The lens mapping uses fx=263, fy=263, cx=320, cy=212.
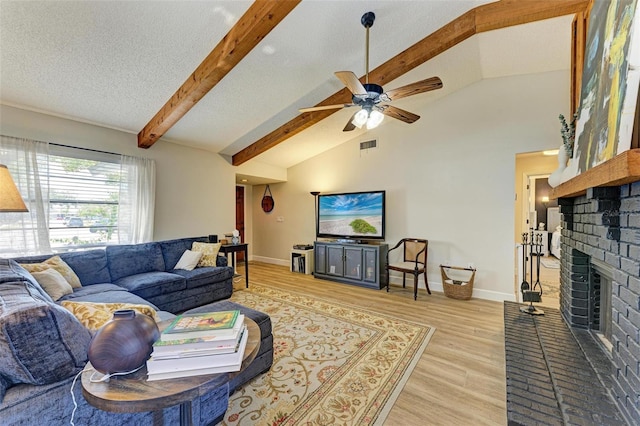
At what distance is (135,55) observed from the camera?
8.11 feet

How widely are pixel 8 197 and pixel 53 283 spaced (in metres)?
0.85

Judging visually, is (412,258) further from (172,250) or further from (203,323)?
(203,323)

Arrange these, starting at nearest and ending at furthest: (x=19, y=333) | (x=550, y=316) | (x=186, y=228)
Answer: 1. (x=19, y=333)
2. (x=550, y=316)
3. (x=186, y=228)

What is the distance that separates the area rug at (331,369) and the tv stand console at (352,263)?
1.13 meters

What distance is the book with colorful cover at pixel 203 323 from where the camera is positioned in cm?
100

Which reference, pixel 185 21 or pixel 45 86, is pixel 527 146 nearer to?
pixel 185 21

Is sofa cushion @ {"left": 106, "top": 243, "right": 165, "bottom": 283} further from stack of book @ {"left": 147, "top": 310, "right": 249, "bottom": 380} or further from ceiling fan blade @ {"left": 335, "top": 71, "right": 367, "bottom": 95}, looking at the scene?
ceiling fan blade @ {"left": 335, "top": 71, "right": 367, "bottom": 95}

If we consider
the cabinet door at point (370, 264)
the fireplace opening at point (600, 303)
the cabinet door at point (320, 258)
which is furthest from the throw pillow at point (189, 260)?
the fireplace opening at point (600, 303)

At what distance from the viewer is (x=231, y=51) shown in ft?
7.67

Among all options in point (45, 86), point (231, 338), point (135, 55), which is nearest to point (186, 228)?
point (45, 86)

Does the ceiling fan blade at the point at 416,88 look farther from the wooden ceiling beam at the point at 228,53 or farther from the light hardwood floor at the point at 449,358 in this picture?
the light hardwood floor at the point at 449,358

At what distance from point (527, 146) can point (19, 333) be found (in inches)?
187

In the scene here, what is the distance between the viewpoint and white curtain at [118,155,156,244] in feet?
12.3

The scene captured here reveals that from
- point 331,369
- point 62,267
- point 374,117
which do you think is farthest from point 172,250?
point 374,117
